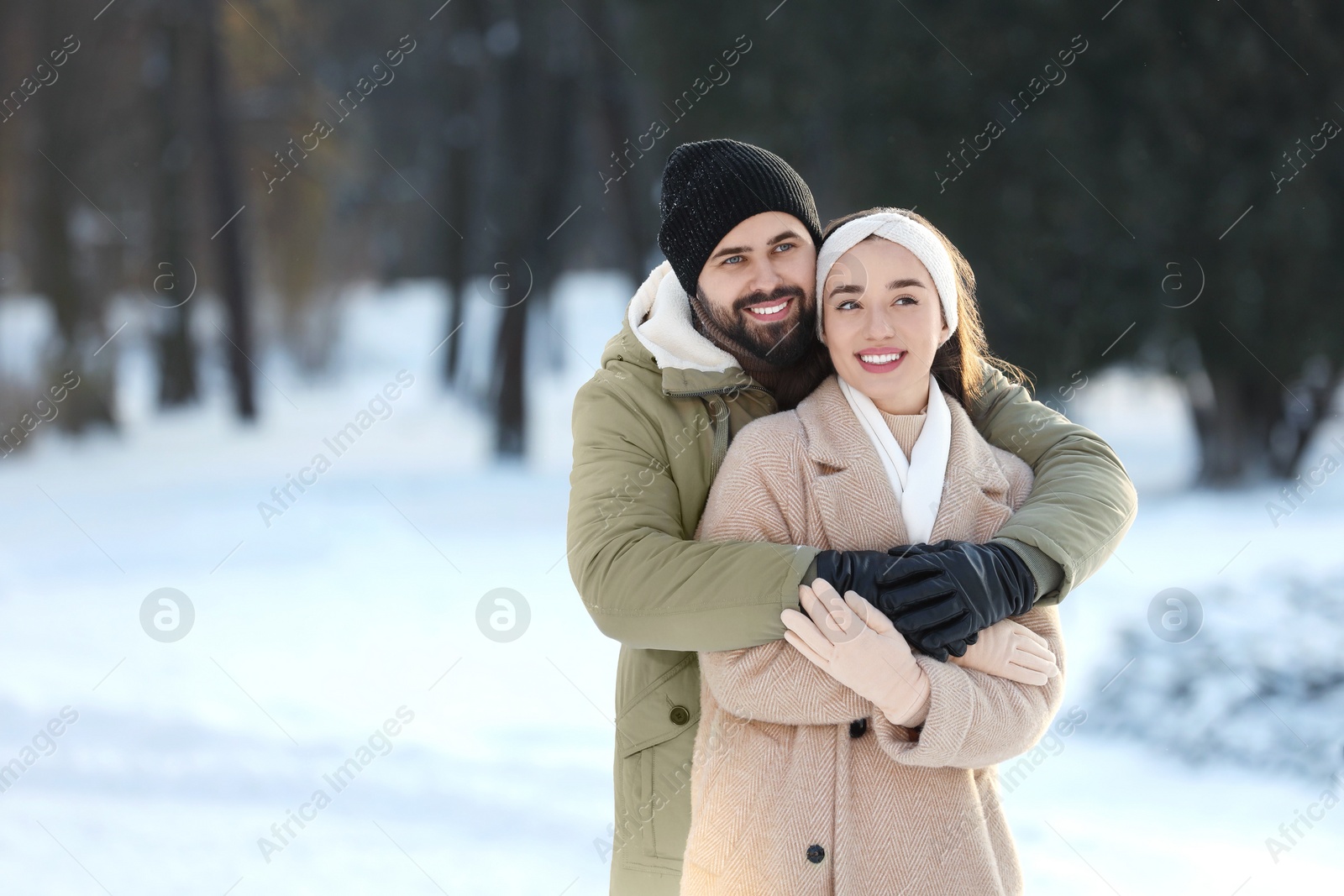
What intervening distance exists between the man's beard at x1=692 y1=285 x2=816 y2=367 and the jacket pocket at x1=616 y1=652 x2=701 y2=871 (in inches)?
23.4

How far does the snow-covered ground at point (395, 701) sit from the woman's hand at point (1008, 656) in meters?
1.97

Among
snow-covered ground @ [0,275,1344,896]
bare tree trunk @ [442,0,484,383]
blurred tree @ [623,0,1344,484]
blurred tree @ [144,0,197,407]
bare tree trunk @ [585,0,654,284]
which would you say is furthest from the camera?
bare tree trunk @ [442,0,484,383]

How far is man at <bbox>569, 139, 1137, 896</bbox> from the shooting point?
6.14ft

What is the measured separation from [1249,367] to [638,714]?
317 inches

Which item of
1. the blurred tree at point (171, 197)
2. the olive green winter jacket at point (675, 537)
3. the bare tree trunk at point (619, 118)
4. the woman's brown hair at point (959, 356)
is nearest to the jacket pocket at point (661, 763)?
the olive green winter jacket at point (675, 537)

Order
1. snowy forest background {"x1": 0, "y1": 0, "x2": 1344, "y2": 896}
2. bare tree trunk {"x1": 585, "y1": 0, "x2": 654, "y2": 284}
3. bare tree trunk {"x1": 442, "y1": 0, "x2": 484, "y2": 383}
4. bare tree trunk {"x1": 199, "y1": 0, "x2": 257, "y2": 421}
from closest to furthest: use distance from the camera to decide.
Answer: snowy forest background {"x1": 0, "y1": 0, "x2": 1344, "y2": 896} → bare tree trunk {"x1": 585, "y1": 0, "x2": 654, "y2": 284} → bare tree trunk {"x1": 199, "y1": 0, "x2": 257, "y2": 421} → bare tree trunk {"x1": 442, "y1": 0, "x2": 484, "y2": 383}

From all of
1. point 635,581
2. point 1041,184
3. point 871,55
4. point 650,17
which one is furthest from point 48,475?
point 635,581

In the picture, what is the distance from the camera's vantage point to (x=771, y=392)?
230 centimetres


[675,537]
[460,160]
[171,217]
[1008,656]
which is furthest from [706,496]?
[171,217]

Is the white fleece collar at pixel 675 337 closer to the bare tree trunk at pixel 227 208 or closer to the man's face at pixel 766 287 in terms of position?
the man's face at pixel 766 287

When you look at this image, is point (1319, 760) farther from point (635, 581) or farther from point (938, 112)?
point (938, 112)

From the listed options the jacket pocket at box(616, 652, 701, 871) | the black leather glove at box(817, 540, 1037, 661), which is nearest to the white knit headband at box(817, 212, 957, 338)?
the black leather glove at box(817, 540, 1037, 661)

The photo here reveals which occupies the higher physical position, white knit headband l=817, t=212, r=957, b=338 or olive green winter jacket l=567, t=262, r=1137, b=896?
white knit headband l=817, t=212, r=957, b=338

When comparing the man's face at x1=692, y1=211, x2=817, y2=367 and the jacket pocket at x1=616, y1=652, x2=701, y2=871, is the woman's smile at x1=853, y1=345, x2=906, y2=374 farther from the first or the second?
the jacket pocket at x1=616, y1=652, x2=701, y2=871
